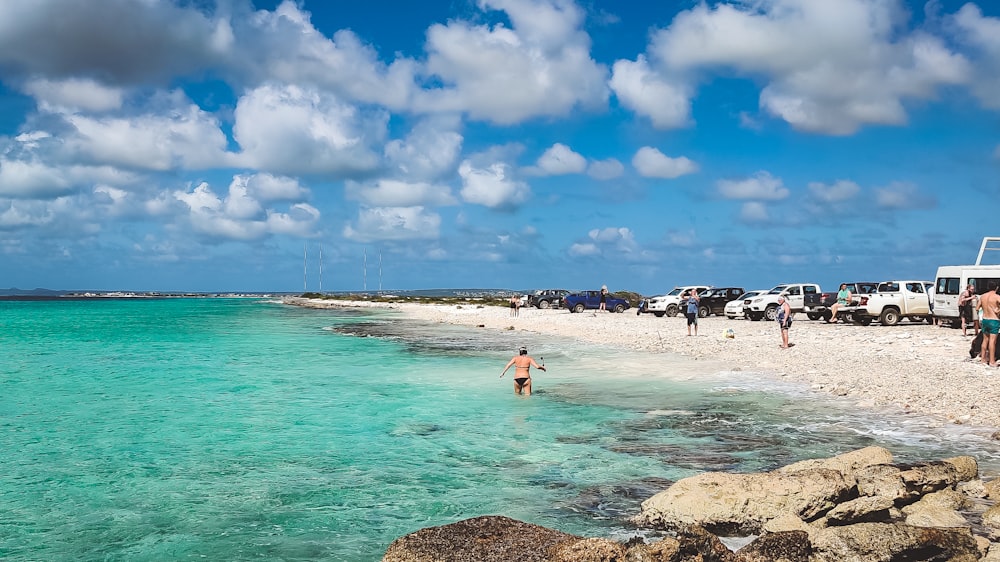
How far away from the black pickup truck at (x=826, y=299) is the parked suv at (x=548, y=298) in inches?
959

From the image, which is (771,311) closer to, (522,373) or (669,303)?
(669,303)

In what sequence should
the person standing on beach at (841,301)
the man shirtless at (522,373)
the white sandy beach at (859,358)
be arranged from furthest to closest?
1. the person standing on beach at (841,301)
2. the man shirtless at (522,373)
3. the white sandy beach at (859,358)

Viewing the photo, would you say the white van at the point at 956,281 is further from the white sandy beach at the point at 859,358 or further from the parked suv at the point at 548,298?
the parked suv at the point at 548,298

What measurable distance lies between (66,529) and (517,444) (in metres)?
7.07

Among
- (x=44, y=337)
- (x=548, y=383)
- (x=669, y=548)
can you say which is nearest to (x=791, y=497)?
(x=669, y=548)

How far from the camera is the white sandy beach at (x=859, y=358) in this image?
47.9 feet

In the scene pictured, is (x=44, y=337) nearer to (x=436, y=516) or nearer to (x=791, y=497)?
(x=436, y=516)

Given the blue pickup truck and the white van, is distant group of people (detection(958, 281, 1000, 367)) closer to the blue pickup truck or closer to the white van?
the white van

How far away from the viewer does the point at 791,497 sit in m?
7.35

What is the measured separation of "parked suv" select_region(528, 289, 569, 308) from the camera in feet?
200

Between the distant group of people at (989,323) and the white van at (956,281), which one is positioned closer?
the distant group of people at (989,323)

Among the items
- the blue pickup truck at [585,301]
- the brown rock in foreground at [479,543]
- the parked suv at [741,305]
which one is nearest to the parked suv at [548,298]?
the blue pickup truck at [585,301]

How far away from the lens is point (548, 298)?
6175 cm

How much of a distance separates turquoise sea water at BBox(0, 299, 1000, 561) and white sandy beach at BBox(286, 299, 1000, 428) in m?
1.20
